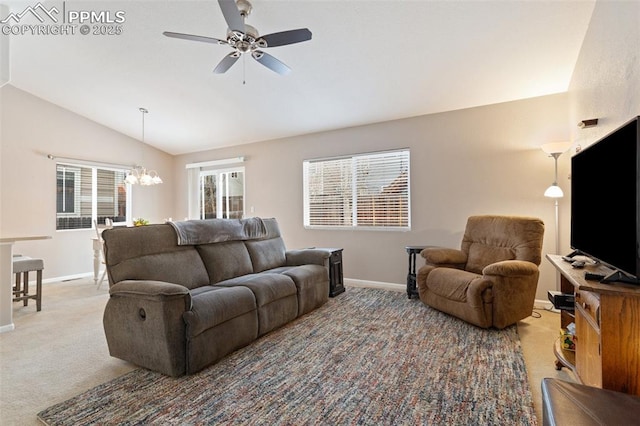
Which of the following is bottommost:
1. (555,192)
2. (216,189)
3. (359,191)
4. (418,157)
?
(555,192)

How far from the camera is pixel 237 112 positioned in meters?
4.64

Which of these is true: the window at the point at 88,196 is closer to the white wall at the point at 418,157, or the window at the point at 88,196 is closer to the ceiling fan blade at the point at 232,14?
the white wall at the point at 418,157

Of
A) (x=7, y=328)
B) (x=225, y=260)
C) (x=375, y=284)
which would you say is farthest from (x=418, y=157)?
(x=7, y=328)

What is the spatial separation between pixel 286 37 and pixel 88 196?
17.1ft

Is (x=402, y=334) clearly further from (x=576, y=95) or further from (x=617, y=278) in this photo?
(x=576, y=95)

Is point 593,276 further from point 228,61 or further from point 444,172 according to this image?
point 228,61

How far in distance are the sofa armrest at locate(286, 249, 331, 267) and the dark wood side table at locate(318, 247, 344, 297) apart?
154mm

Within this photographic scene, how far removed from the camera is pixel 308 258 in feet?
12.5

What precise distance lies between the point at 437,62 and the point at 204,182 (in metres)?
5.12

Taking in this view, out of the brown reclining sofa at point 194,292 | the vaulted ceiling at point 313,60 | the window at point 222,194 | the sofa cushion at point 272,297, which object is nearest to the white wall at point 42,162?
the vaulted ceiling at point 313,60

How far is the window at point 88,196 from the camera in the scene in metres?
5.23

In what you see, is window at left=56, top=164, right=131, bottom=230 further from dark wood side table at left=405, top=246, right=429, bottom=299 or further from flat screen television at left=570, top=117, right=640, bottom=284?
flat screen television at left=570, top=117, right=640, bottom=284

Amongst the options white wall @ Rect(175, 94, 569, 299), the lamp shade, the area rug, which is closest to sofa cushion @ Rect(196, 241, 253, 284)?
the area rug

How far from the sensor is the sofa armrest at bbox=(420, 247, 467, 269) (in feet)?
11.4
